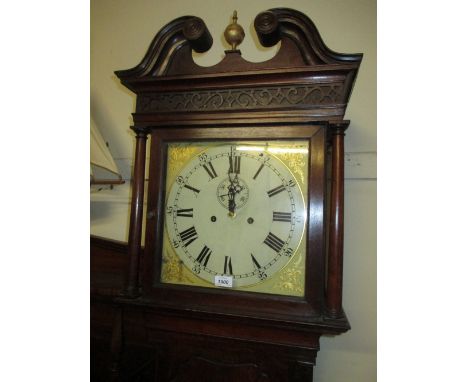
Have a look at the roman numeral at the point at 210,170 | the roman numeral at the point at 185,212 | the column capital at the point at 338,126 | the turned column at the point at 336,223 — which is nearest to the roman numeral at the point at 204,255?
the roman numeral at the point at 185,212

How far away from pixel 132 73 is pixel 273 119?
17.4 inches

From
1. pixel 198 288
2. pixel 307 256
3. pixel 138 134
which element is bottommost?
pixel 198 288

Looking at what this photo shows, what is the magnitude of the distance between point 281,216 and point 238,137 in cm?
25

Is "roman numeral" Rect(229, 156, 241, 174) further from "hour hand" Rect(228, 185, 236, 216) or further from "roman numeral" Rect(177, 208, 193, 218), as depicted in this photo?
"roman numeral" Rect(177, 208, 193, 218)

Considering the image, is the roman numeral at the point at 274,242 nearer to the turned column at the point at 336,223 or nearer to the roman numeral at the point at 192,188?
the turned column at the point at 336,223

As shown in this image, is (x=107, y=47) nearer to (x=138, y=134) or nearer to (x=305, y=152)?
(x=138, y=134)

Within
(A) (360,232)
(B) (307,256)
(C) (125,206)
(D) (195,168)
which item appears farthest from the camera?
(C) (125,206)

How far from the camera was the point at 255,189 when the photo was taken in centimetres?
74

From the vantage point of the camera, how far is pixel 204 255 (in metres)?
0.76

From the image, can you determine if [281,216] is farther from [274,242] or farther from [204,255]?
[204,255]

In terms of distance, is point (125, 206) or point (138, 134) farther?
point (125, 206)

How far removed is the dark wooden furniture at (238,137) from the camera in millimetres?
674

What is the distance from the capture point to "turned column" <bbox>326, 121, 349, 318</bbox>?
2.20 ft

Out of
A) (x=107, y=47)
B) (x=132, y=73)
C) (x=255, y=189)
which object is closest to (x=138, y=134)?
(x=132, y=73)
